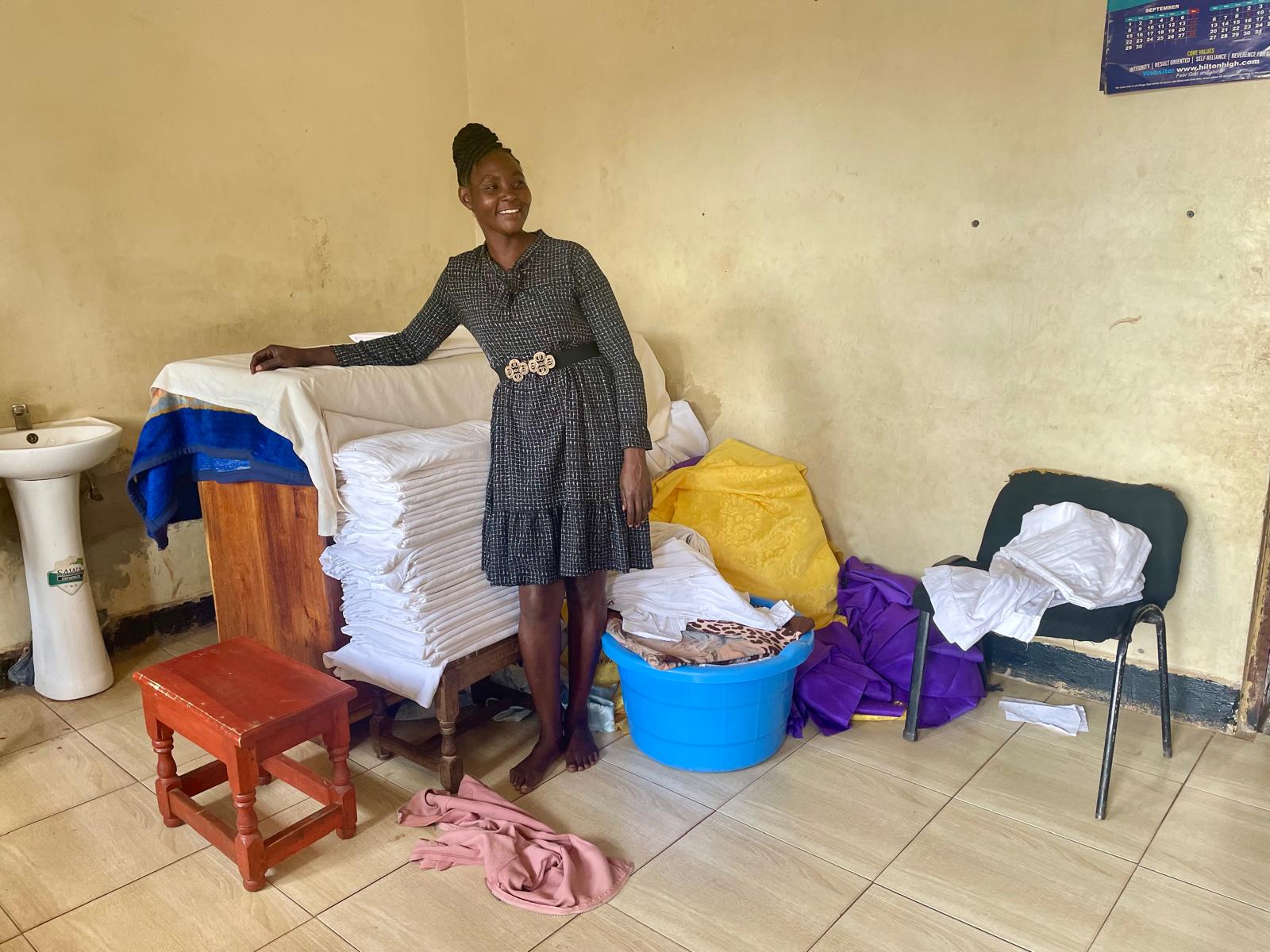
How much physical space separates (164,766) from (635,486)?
1.33m

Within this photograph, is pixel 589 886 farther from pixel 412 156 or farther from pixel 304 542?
pixel 412 156

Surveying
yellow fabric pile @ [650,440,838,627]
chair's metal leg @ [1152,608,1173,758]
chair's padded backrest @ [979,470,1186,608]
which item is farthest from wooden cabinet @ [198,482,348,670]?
chair's metal leg @ [1152,608,1173,758]

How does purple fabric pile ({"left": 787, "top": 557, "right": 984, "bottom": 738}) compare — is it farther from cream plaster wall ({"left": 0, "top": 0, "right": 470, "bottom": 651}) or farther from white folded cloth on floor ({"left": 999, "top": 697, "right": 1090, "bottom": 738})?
cream plaster wall ({"left": 0, "top": 0, "right": 470, "bottom": 651})

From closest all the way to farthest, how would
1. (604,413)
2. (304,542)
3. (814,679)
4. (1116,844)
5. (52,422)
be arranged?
(1116,844) < (604,413) < (304,542) < (814,679) < (52,422)

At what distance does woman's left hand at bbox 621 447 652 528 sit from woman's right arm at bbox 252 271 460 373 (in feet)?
2.10

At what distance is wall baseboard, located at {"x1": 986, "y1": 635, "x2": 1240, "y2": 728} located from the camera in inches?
102

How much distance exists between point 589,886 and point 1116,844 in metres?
1.22

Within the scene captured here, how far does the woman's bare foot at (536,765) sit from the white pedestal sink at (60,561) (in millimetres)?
1541

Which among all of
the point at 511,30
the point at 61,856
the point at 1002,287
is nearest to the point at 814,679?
the point at 1002,287

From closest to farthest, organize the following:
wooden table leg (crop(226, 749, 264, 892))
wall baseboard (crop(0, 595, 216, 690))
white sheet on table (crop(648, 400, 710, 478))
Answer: wooden table leg (crop(226, 749, 264, 892)) < wall baseboard (crop(0, 595, 216, 690)) < white sheet on table (crop(648, 400, 710, 478))

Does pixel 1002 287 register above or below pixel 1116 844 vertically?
above

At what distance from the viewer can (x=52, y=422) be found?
2.95 m

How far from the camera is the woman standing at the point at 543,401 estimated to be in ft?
7.26

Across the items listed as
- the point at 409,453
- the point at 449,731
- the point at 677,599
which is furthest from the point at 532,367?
the point at 449,731
